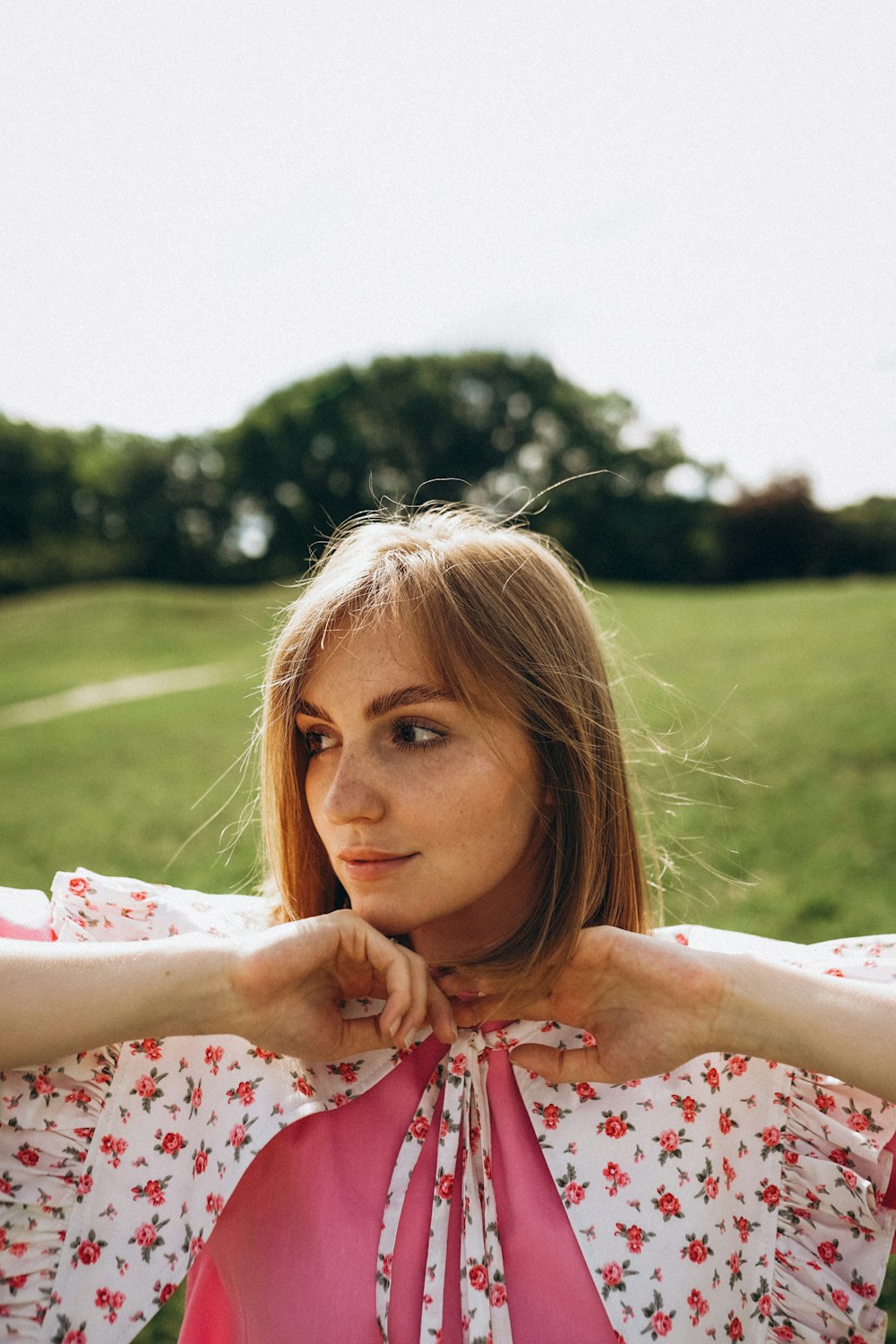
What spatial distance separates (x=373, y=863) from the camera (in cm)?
187

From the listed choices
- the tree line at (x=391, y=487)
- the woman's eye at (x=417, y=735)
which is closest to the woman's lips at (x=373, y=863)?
the woman's eye at (x=417, y=735)

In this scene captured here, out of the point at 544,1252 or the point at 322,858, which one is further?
the point at 322,858

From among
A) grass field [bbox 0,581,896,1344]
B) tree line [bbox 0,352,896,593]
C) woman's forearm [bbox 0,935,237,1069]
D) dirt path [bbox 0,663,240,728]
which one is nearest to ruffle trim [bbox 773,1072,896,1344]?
grass field [bbox 0,581,896,1344]

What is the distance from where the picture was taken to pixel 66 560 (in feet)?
141

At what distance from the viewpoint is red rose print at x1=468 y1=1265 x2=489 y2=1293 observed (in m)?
1.71

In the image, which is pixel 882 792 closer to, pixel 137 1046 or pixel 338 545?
pixel 338 545

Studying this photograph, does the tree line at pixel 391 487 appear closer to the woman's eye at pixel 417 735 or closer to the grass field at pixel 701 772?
the grass field at pixel 701 772

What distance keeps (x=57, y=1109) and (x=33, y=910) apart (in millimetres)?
377

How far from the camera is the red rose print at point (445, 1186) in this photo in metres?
1.81

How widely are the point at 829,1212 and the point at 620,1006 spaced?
552 millimetres

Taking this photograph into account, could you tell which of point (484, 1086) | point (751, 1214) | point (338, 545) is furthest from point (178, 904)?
point (751, 1214)

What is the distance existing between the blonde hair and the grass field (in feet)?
0.88

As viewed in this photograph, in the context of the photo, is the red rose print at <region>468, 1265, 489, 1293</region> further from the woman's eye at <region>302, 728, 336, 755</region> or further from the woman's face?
the woman's eye at <region>302, 728, 336, 755</region>

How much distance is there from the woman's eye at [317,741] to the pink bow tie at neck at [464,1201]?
25.1 inches
